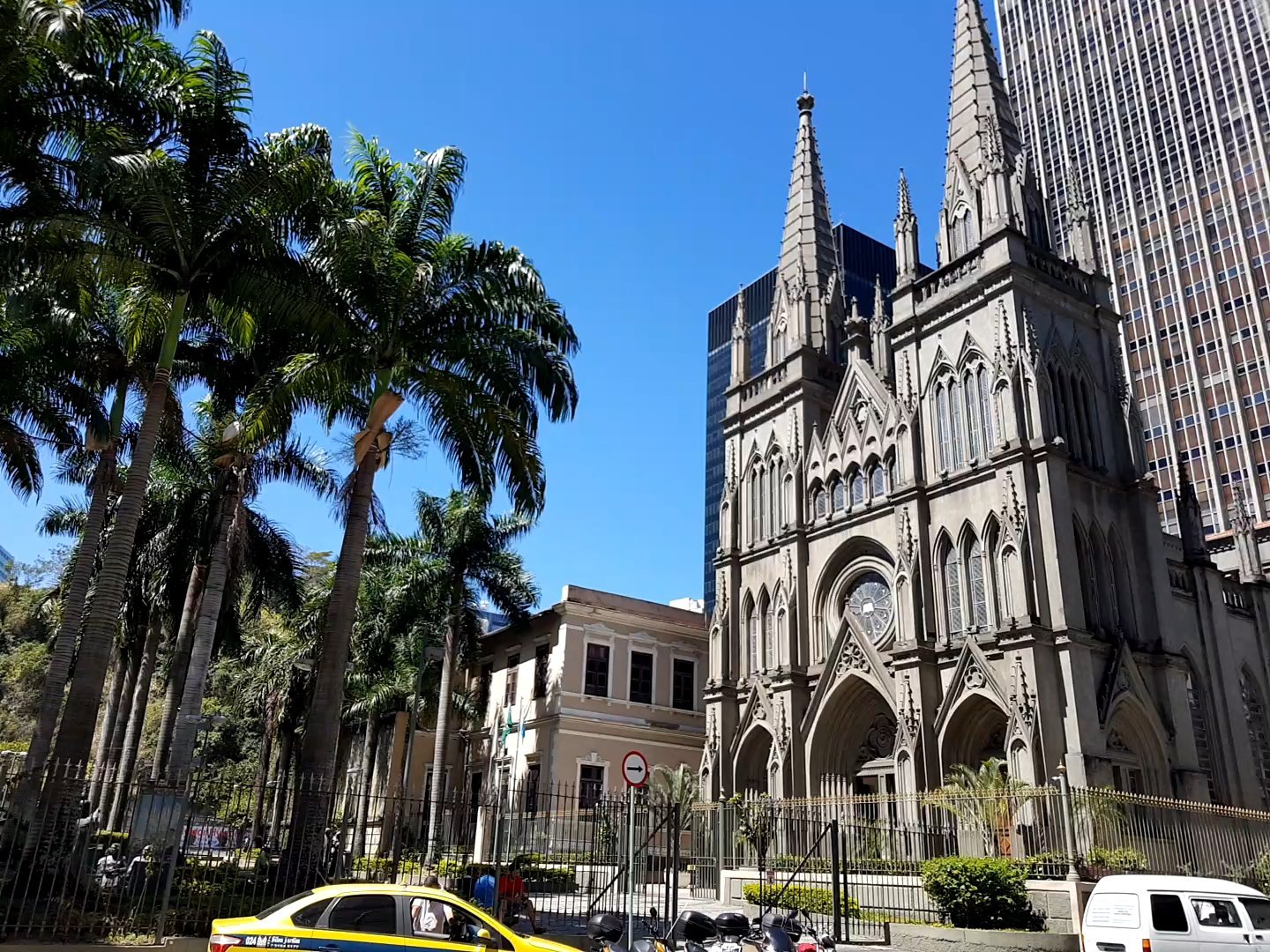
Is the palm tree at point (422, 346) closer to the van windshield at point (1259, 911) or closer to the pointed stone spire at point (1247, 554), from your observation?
the van windshield at point (1259, 911)

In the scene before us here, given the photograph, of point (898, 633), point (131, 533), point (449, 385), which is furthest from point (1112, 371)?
point (131, 533)

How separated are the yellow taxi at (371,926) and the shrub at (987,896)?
9045 mm

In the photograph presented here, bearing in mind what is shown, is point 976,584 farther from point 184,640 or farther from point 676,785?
point 184,640

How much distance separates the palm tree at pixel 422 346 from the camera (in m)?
18.1

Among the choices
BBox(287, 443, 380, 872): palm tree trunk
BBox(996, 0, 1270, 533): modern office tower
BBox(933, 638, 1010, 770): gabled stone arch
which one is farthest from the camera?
BBox(996, 0, 1270, 533): modern office tower

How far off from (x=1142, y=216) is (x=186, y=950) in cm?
7464

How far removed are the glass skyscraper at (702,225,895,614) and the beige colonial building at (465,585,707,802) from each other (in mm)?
62169

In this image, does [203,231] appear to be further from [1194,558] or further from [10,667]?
[10,667]

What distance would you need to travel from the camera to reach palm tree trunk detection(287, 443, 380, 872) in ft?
45.0

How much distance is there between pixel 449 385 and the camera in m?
19.3

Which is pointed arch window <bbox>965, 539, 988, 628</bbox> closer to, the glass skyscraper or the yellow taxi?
the yellow taxi

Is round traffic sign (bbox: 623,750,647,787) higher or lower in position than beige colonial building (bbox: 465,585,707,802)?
lower

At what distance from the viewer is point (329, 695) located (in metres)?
16.7

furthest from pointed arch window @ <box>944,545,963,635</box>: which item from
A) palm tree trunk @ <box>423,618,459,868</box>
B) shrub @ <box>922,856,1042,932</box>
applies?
palm tree trunk @ <box>423,618,459,868</box>
